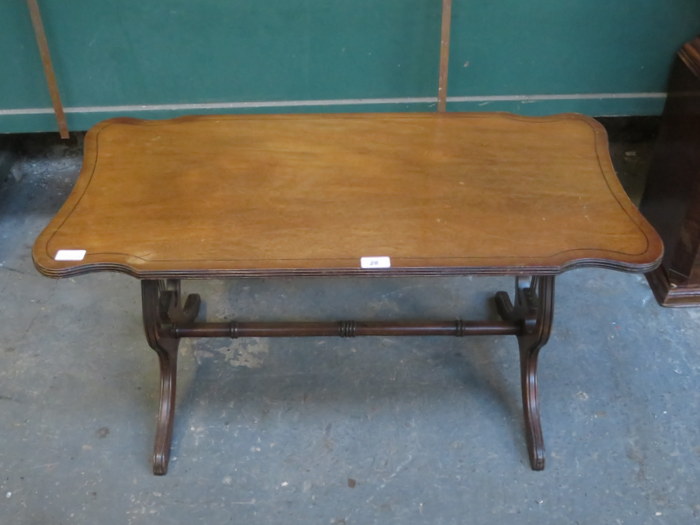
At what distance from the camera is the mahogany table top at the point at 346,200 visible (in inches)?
62.7

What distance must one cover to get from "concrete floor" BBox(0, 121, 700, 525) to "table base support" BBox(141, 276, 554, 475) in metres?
0.07

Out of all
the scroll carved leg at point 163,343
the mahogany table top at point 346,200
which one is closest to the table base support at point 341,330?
the scroll carved leg at point 163,343

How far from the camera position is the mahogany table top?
159 cm

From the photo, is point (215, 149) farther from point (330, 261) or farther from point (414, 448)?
point (414, 448)

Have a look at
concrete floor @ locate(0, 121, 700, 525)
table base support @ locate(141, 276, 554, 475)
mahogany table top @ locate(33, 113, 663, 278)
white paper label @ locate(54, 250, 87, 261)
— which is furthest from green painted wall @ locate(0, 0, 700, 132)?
white paper label @ locate(54, 250, 87, 261)

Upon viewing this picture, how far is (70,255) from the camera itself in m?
1.60

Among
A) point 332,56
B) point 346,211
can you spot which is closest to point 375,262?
point 346,211

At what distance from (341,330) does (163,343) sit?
526 millimetres

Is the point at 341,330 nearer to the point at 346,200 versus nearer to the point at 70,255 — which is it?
the point at 346,200

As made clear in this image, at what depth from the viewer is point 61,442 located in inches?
81.4

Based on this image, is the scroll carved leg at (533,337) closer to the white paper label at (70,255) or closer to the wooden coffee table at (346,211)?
the wooden coffee table at (346,211)

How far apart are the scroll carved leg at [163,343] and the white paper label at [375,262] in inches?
25.0

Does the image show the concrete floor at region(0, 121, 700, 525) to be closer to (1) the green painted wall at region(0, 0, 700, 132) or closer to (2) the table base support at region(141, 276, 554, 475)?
(2) the table base support at region(141, 276, 554, 475)

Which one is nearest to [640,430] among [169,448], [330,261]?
[330,261]
